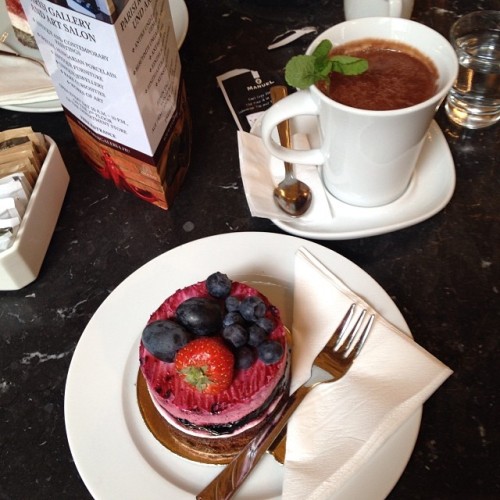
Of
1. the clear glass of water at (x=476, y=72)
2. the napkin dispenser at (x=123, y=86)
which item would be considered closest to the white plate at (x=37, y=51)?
the napkin dispenser at (x=123, y=86)

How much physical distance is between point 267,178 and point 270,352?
0.34 m

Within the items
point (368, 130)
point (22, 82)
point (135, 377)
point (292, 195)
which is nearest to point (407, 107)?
point (368, 130)

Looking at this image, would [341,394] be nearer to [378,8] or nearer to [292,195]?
[292,195]

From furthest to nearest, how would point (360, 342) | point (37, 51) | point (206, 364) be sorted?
point (37, 51) → point (360, 342) → point (206, 364)

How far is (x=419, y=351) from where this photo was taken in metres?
0.66

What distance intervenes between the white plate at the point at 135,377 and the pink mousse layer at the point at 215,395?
0.06 meters

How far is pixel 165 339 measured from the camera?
0.61 meters

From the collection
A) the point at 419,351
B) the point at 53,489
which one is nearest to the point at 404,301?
the point at 419,351

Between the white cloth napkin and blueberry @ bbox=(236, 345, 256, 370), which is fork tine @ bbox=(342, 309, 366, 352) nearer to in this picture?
the white cloth napkin

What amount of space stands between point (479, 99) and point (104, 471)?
77 centimetres

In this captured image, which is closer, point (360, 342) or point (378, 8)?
point (360, 342)

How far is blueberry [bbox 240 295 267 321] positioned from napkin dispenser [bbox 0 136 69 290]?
1.08ft

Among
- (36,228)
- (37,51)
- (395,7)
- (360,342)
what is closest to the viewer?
(360,342)

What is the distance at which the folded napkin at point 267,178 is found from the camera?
32.3 inches
